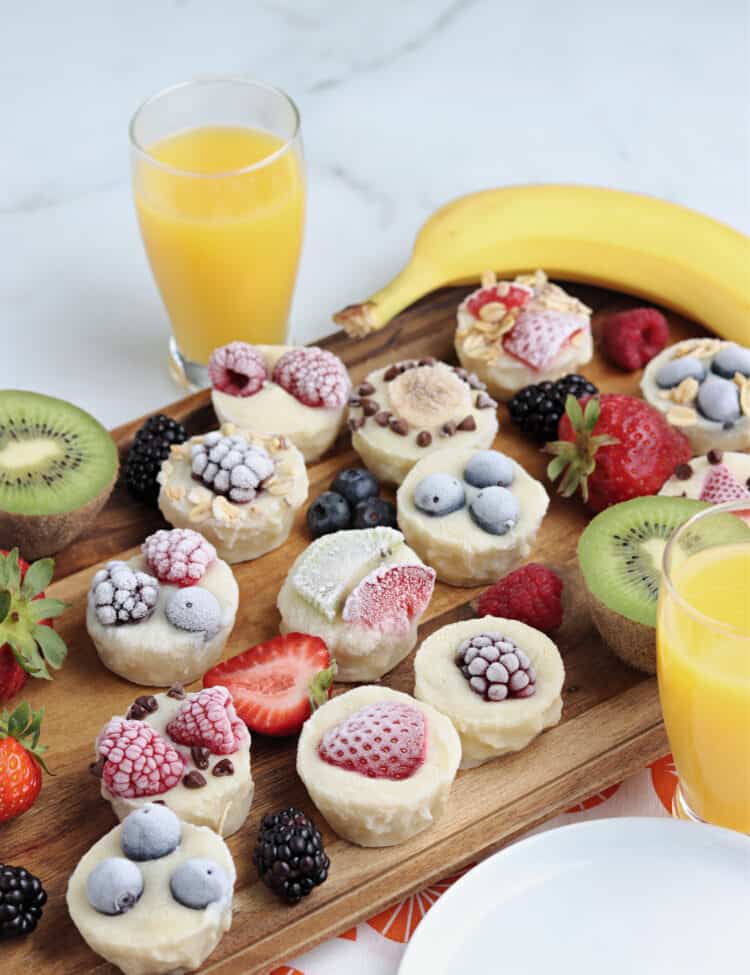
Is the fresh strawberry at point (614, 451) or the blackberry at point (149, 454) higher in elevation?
the fresh strawberry at point (614, 451)

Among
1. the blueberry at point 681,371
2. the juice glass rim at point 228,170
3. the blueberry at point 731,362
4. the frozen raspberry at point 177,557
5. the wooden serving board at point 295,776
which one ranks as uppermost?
the juice glass rim at point 228,170

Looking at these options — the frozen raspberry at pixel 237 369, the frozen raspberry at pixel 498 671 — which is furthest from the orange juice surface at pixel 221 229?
the frozen raspberry at pixel 498 671

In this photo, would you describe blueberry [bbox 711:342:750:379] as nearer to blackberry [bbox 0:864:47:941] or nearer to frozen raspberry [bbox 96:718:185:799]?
frozen raspberry [bbox 96:718:185:799]

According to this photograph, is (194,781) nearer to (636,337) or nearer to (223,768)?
(223,768)

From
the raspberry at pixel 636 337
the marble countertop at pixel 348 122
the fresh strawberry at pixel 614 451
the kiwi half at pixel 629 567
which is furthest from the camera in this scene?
the marble countertop at pixel 348 122

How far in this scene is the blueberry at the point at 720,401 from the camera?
10.6ft

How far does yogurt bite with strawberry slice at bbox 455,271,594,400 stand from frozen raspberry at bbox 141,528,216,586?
34.3 inches

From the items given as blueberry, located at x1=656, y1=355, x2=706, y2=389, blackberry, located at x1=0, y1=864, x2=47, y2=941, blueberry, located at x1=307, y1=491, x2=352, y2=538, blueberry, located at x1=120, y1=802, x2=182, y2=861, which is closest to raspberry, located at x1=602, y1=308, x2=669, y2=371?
blueberry, located at x1=656, y1=355, x2=706, y2=389

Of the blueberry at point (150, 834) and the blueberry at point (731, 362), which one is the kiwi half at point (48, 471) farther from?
the blueberry at point (731, 362)

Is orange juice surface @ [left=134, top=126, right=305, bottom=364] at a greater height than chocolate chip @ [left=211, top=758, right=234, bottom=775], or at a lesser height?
greater

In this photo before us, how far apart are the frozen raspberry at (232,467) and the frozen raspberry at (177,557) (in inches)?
7.0

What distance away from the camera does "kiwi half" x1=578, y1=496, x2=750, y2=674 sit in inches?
109

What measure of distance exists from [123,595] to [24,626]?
0.19m

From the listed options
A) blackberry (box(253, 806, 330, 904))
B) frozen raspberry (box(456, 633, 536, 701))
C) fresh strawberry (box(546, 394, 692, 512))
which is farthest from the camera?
fresh strawberry (box(546, 394, 692, 512))
